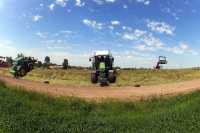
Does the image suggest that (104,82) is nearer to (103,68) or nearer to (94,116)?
(103,68)

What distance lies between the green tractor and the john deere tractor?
833 centimetres

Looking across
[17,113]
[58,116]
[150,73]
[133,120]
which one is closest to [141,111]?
[133,120]

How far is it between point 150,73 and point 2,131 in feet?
135

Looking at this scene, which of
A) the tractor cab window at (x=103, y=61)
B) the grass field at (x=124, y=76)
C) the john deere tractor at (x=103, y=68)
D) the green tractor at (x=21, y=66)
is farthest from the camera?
the grass field at (x=124, y=76)

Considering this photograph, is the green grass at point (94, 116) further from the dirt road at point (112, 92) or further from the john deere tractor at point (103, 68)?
the john deere tractor at point (103, 68)

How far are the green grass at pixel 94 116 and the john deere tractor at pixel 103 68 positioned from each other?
1748 cm

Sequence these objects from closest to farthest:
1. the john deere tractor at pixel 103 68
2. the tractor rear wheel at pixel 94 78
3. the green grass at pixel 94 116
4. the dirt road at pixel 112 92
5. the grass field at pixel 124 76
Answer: the green grass at pixel 94 116 < the dirt road at pixel 112 92 < the john deere tractor at pixel 103 68 < the tractor rear wheel at pixel 94 78 < the grass field at pixel 124 76

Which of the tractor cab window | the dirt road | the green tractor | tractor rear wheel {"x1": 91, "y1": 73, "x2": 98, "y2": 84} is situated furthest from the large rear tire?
the green tractor

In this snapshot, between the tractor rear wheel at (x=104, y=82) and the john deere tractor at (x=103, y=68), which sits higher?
the john deere tractor at (x=103, y=68)

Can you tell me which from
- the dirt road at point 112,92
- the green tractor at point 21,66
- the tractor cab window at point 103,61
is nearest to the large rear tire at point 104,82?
the tractor cab window at point 103,61

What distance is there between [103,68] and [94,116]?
22.9 m

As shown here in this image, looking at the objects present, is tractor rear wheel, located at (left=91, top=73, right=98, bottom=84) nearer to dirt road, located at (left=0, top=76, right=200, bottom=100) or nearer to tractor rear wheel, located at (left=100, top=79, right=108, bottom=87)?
tractor rear wheel, located at (left=100, top=79, right=108, bottom=87)

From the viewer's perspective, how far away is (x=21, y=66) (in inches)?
1939

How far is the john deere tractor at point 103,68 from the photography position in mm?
43656
